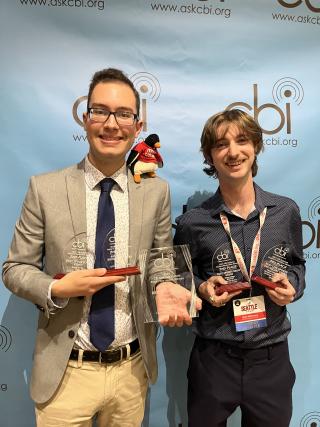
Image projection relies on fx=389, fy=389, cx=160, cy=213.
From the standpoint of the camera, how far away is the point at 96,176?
151 cm

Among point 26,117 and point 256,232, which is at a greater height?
point 26,117

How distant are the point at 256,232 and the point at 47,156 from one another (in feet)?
3.67

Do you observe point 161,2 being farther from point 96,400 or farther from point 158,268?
point 96,400

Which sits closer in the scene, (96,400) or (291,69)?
(96,400)

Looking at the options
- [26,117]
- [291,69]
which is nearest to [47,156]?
[26,117]

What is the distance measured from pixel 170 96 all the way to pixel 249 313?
1.18 m

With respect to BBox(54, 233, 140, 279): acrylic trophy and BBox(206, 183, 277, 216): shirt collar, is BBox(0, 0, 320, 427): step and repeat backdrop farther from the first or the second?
BBox(54, 233, 140, 279): acrylic trophy

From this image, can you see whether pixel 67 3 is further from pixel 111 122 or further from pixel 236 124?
pixel 236 124

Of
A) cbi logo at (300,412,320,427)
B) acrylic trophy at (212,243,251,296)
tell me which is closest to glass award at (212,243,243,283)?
acrylic trophy at (212,243,251,296)

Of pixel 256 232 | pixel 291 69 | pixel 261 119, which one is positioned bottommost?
pixel 256 232

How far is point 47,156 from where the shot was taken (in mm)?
2008

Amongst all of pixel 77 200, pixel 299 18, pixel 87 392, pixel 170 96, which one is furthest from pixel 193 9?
pixel 87 392

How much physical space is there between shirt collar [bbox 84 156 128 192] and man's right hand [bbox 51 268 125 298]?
348 millimetres

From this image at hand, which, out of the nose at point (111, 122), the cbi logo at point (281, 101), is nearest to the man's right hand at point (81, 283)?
the nose at point (111, 122)
